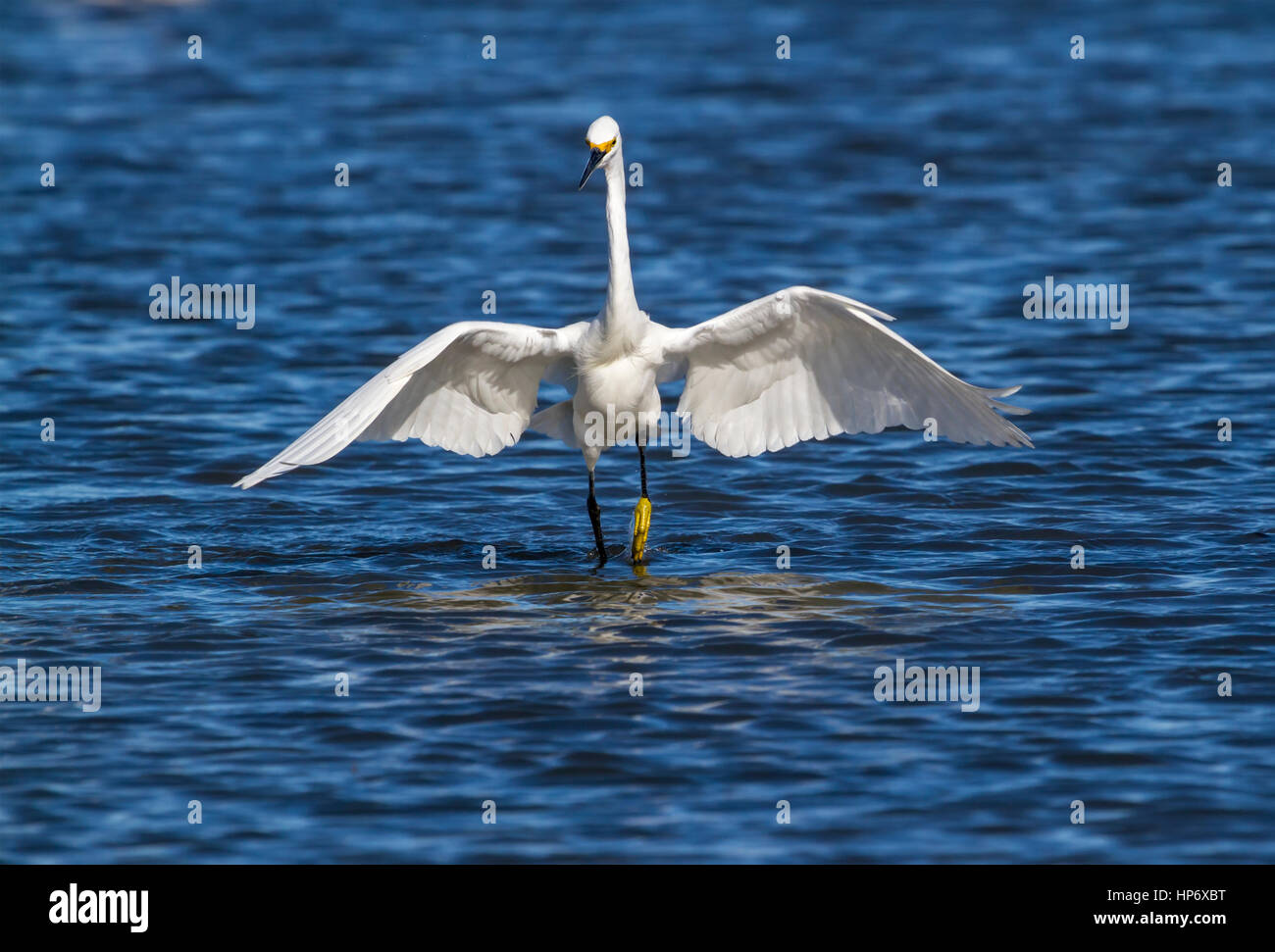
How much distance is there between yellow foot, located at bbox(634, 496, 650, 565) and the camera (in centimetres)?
1225

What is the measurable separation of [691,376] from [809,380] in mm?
766

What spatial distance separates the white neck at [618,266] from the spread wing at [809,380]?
0.36 metres

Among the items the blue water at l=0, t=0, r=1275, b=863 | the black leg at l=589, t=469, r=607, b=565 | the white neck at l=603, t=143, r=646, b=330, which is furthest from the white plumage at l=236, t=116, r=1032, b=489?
the blue water at l=0, t=0, r=1275, b=863

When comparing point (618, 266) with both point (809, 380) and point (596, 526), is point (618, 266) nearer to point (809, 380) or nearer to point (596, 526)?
point (809, 380)

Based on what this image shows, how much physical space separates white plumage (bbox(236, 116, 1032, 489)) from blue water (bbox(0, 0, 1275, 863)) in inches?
39.0

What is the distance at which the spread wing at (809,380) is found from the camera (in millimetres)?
11055

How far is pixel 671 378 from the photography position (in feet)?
39.8

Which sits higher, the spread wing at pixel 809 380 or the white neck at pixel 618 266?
the white neck at pixel 618 266

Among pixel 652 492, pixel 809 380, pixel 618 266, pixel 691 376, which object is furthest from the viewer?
pixel 652 492

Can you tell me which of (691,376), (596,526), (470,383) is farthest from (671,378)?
(470,383)

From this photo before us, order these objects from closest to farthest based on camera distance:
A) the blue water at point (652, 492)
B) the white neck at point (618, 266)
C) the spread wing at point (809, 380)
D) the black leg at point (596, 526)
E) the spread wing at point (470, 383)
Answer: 1. the blue water at point (652, 492)
2. the spread wing at point (470, 383)
3. the spread wing at point (809, 380)
4. the white neck at point (618, 266)
5. the black leg at point (596, 526)

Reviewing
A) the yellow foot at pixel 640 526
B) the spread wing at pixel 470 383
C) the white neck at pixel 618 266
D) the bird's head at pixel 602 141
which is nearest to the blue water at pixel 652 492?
the yellow foot at pixel 640 526

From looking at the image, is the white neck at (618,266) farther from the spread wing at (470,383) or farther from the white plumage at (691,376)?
the spread wing at (470,383)

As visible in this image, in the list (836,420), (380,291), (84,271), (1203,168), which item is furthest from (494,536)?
(1203,168)
